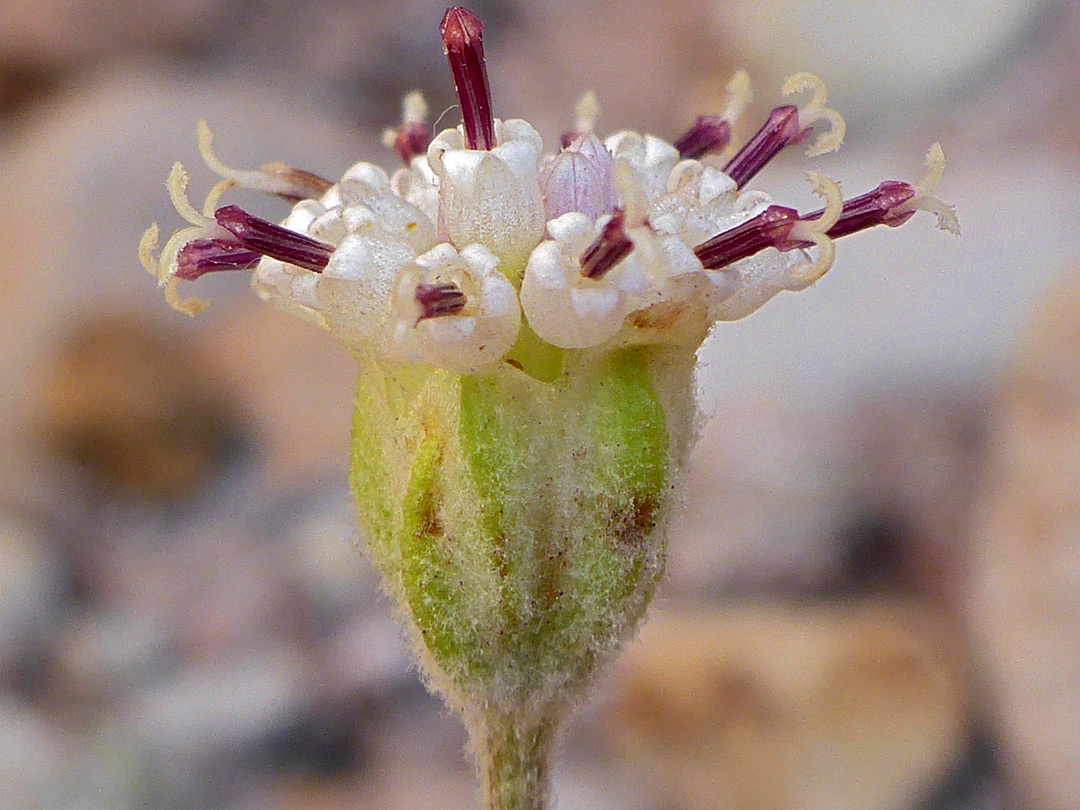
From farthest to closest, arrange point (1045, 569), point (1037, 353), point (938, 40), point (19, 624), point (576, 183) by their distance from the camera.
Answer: point (938, 40) < point (19, 624) < point (1037, 353) < point (1045, 569) < point (576, 183)

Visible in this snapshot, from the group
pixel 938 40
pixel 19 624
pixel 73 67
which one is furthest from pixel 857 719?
pixel 73 67

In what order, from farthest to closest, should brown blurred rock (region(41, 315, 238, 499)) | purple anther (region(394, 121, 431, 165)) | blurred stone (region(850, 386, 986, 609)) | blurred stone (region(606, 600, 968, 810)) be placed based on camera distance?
brown blurred rock (region(41, 315, 238, 499)) → blurred stone (region(850, 386, 986, 609)) → blurred stone (region(606, 600, 968, 810)) → purple anther (region(394, 121, 431, 165))

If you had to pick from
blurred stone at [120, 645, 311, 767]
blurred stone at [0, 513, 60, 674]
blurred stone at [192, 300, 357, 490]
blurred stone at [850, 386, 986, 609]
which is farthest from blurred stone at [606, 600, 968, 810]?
blurred stone at [0, 513, 60, 674]

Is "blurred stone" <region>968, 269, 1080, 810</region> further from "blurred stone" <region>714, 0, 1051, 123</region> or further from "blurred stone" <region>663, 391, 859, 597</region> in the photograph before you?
"blurred stone" <region>714, 0, 1051, 123</region>

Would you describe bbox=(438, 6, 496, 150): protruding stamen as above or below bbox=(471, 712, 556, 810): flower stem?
above

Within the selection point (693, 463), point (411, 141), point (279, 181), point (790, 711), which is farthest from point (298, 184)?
point (790, 711)

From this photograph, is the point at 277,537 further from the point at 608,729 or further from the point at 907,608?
the point at 907,608

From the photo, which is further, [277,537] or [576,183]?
[277,537]
